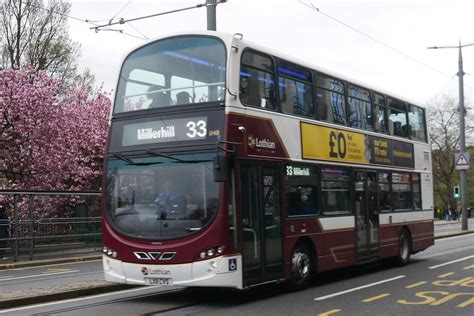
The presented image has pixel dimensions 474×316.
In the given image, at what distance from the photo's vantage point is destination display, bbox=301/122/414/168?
1123 cm

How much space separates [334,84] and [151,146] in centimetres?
472

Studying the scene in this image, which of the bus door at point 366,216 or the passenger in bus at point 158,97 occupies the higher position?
the passenger in bus at point 158,97

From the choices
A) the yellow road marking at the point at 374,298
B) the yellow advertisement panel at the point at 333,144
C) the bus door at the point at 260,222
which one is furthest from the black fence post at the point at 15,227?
the yellow road marking at the point at 374,298

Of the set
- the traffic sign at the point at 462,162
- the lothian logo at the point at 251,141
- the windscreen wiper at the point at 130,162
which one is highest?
the traffic sign at the point at 462,162

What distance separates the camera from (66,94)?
108ft

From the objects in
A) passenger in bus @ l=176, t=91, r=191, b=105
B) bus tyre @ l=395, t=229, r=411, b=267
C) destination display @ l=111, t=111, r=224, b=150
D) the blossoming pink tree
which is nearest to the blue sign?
destination display @ l=111, t=111, r=224, b=150

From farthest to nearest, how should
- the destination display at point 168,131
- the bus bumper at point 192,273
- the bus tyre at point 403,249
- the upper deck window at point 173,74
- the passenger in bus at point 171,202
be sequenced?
the bus tyre at point 403,249 < the upper deck window at point 173,74 < the destination display at point 168,131 < the passenger in bus at point 171,202 < the bus bumper at point 192,273

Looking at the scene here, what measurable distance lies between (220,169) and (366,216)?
5.45m

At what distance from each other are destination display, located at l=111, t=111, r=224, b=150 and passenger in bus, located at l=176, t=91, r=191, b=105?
242mm

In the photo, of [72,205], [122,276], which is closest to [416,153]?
[122,276]

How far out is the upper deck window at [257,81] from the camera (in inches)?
376

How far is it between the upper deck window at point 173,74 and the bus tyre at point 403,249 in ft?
25.1

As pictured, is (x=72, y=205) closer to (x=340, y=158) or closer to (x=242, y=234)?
(x=340, y=158)

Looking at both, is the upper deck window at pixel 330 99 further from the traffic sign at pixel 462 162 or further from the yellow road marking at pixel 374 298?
the traffic sign at pixel 462 162
